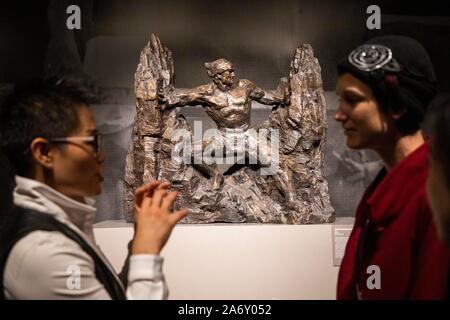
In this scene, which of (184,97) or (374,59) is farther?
(184,97)

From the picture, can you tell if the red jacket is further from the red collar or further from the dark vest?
the dark vest

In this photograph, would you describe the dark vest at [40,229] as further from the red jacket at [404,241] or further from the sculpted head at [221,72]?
the sculpted head at [221,72]

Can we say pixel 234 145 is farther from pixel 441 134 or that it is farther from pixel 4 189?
pixel 441 134

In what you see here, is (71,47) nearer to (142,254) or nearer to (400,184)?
(142,254)

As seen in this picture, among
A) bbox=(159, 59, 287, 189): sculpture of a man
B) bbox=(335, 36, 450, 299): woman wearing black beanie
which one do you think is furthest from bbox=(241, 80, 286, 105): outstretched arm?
bbox=(335, 36, 450, 299): woman wearing black beanie

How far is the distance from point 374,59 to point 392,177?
0.23 m

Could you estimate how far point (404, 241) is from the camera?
3.39 ft

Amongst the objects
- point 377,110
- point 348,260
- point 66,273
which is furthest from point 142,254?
point 377,110

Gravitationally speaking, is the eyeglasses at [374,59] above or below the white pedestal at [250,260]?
above

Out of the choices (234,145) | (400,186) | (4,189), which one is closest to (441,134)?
(400,186)

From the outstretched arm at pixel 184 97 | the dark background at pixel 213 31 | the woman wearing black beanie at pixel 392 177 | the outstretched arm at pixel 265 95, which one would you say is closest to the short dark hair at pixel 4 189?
the dark background at pixel 213 31

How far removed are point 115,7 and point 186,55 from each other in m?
0.39

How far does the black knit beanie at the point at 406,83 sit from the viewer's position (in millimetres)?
1099

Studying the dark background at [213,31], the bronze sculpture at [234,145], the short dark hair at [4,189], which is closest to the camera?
the short dark hair at [4,189]
